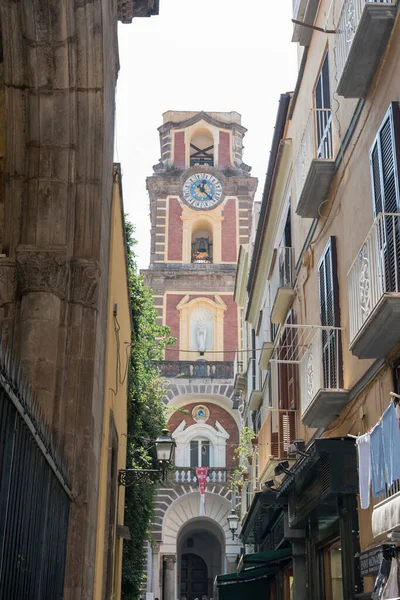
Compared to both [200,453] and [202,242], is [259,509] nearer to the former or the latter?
[200,453]

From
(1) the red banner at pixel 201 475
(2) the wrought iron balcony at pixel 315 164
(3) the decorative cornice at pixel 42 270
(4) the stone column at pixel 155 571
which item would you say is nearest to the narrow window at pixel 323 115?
(2) the wrought iron balcony at pixel 315 164

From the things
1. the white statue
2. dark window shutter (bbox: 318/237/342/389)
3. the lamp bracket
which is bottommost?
the lamp bracket

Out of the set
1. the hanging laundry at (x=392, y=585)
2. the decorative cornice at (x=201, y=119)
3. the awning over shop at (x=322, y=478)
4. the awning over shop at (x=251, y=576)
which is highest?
the decorative cornice at (x=201, y=119)

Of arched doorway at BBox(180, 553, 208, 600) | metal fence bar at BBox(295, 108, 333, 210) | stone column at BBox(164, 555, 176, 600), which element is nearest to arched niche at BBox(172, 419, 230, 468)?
stone column at BBox(164, 555, 176, 600)

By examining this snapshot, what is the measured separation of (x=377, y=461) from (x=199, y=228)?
127 ft

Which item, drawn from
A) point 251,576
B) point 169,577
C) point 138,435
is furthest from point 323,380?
point 169,577

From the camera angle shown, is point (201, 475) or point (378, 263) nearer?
point (378, 263)

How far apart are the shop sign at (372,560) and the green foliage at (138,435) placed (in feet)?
30.6

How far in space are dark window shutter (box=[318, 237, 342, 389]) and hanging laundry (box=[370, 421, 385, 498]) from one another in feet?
8.96

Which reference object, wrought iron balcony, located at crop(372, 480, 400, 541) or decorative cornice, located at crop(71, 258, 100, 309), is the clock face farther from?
wrought iron balcony, located at crop(372, 480, 400, 541)

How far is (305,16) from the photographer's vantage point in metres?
14.9

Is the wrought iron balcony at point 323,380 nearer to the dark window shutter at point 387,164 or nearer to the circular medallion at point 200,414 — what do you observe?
the dark window shutter at point 387,164

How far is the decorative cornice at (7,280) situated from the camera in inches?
340

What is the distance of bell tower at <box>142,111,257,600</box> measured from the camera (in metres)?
39.5
